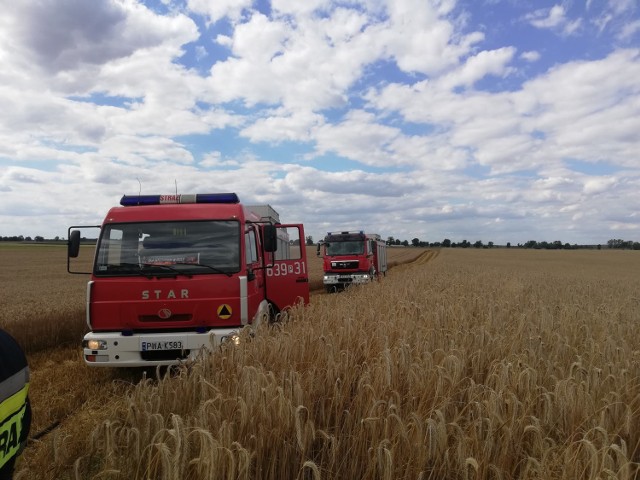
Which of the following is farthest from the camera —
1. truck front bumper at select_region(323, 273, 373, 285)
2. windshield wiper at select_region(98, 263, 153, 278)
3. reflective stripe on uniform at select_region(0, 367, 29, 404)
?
truck front bumper at select_region(323, 273, 373, 285)

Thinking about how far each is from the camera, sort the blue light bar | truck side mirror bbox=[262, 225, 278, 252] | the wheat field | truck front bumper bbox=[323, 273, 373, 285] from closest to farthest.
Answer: the wheat field → truck side mirror bbox=[262, 225, 278, 252] → the blue light bar → truck front bumper bbox=[323, 273, 373, 285]

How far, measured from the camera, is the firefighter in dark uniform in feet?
5.89

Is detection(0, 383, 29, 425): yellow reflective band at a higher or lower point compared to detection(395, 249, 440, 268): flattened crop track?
higher

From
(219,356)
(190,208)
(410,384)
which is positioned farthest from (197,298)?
(410,384)

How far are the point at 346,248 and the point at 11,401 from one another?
2086cm

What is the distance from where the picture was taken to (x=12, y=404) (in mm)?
1854

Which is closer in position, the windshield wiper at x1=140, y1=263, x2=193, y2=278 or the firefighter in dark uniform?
the firefighter in dark uniform

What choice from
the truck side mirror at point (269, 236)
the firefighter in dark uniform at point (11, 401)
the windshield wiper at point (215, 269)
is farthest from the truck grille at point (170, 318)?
the firefighter in dark uniform at point (11, 401)

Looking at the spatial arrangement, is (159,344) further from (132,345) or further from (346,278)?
(346,278)

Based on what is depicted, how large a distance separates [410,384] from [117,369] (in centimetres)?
611

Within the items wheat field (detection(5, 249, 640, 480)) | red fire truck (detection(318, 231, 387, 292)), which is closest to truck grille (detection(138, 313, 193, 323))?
wheat field (detection(5, 249, 640, 480))

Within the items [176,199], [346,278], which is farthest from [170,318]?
[346,278]

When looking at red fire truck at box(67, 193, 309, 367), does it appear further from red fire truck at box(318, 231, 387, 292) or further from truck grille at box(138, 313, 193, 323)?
red fire truck at box(318, 231, 387, 292)

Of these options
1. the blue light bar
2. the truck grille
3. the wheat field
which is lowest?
the wheat field
